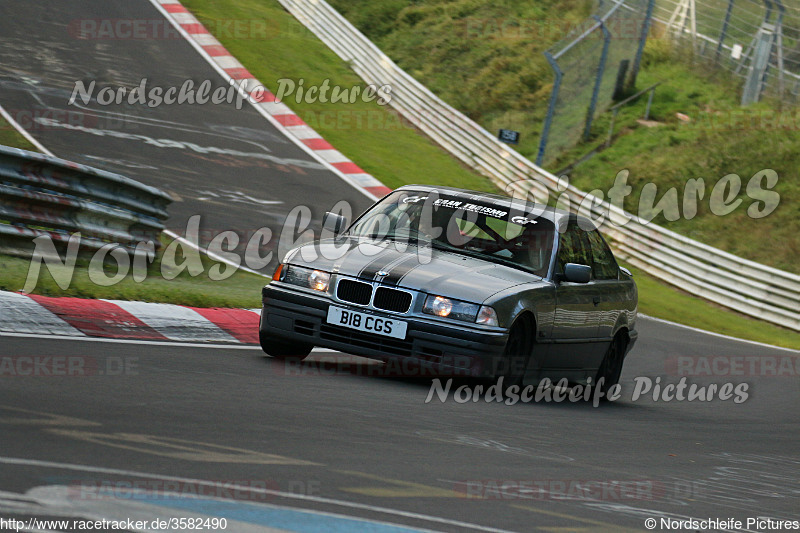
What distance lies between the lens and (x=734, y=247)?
21984 mm

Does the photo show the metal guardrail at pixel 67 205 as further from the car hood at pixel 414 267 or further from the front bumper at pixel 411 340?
the front bumper at pixel 411 340

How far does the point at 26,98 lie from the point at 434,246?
12358 millimetres

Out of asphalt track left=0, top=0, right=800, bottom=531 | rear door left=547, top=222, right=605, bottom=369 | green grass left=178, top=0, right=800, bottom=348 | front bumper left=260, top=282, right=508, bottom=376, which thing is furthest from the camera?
green grass left=178, top=0, right=800, bottom=348

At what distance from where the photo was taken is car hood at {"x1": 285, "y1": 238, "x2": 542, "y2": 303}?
7555 millimetres

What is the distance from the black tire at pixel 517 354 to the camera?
7.59 meters

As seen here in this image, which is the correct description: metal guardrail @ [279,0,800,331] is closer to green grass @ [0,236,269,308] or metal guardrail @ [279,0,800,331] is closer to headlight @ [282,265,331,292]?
green grass @ [0,236,269,308]

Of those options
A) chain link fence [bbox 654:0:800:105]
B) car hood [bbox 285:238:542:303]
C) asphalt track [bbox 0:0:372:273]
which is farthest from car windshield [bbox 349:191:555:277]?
chain link fence [bbox 654:0:800:105]

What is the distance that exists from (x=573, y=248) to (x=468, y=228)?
880mm

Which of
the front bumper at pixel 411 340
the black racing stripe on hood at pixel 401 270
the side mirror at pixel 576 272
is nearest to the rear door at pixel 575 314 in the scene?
the side mirror at pixel 576 272

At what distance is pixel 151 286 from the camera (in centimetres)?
1000

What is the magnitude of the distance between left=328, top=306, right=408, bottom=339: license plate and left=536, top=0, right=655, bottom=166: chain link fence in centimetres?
1446

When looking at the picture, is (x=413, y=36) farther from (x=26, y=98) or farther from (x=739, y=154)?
(x=26, y=98)

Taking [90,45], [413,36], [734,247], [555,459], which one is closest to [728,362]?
[555,459]

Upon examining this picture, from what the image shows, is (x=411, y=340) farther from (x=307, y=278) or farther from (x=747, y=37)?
(x=747, y=37)
